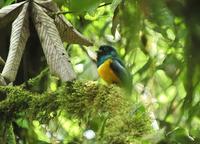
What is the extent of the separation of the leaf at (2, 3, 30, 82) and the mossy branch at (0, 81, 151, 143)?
0.18 metres

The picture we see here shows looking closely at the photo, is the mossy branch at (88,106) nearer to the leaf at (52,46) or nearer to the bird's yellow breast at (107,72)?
the leaf at (52,46)

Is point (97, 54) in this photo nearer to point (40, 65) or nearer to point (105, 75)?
point (105, 75)

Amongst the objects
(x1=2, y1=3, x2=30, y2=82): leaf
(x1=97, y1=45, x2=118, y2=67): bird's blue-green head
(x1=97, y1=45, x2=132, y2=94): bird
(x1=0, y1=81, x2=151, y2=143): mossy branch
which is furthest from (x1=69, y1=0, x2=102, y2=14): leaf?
(x1=97, y1=45, x2=118, y2=67): bird's blue-green head

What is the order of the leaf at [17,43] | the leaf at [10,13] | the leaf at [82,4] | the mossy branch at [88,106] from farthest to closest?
the leaf at [10,13] < the leaf at [17,43] < the mossy branch at [88,106] < the leaf at [82,4]

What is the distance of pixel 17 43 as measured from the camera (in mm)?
2086

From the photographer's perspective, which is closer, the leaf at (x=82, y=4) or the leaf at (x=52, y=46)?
the leaf at (x=82, y=4)

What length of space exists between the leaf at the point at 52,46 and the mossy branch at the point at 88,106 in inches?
3.9

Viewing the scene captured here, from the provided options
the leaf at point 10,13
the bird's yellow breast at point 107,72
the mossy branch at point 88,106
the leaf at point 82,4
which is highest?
the leaf at point 82,4

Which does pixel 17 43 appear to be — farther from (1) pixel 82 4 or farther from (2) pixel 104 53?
(2) pixel 104 53

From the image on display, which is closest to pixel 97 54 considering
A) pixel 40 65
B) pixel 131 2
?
pixel 40 65

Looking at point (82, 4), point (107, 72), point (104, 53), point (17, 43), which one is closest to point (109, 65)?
point (107, 72)

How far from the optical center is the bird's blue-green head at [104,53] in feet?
14.9

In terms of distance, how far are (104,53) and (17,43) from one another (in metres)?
2.62

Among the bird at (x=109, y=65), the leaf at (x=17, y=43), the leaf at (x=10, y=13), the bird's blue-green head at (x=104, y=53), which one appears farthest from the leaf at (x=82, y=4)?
the bird's blue-green head at (x=104, y=53)
